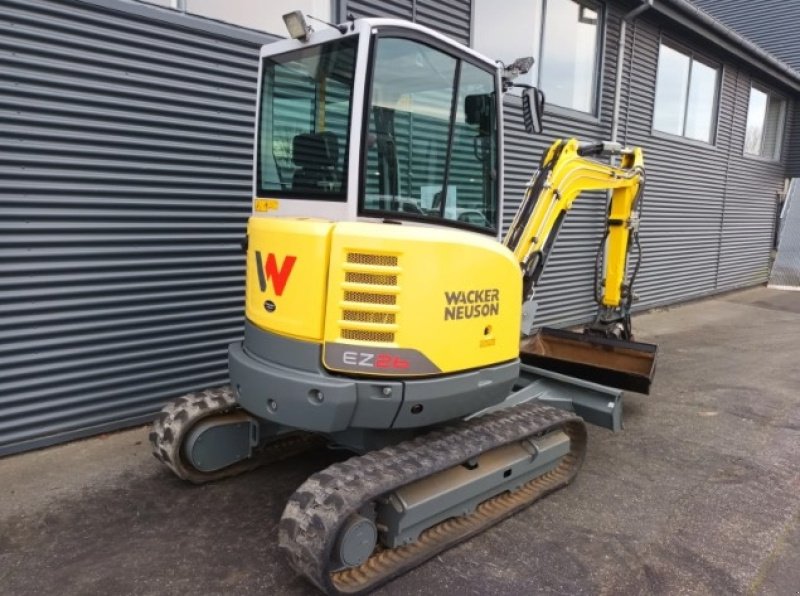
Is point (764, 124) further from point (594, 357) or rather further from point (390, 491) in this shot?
point (390, 491)

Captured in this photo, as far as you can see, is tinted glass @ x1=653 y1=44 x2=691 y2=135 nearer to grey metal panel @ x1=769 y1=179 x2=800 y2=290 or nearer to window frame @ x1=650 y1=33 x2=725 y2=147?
window frame @ x1=650 y1=33 x2=725 y2=147

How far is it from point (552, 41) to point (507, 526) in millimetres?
6996

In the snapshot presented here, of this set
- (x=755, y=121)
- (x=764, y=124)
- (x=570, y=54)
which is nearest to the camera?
(x=570, y=54)

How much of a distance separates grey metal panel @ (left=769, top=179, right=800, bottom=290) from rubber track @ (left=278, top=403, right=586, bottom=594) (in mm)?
15222

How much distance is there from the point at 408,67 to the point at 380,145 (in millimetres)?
466

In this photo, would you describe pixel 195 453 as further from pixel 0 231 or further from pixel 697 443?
pixel 697 443

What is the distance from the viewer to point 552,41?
825 cm

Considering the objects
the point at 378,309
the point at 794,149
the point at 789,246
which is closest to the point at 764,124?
the point at 794,149

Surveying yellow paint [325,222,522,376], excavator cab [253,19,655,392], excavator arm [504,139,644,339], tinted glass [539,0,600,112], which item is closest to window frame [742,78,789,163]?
tinted glass [539,0,600,112]

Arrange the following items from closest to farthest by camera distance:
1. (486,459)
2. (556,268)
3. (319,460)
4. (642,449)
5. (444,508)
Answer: (444,508)
(486,459)
(319,460)
(642,449)
(556,268)

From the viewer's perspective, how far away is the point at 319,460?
4.34 metres

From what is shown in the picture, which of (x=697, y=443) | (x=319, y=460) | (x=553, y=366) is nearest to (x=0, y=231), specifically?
(x=319, y=460)

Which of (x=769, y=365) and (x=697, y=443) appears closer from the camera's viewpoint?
(x=697, y=443)

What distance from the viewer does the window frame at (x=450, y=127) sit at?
2.92 meters
